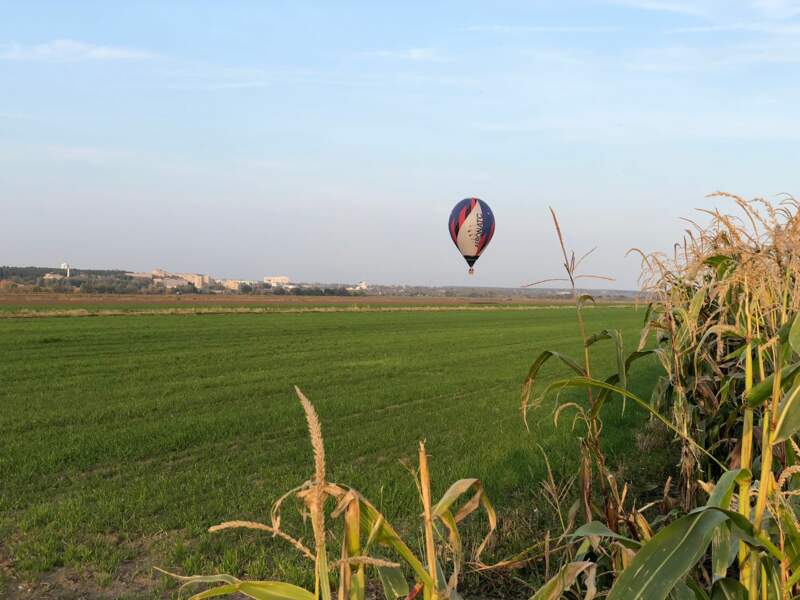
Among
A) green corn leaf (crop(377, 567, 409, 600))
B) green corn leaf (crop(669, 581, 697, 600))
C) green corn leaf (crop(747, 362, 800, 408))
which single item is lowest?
green corn leaf (crop(669, 581, 697, 600))

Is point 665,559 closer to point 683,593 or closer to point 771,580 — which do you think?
point 683,593

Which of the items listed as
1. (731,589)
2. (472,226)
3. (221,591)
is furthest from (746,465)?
(472,226)

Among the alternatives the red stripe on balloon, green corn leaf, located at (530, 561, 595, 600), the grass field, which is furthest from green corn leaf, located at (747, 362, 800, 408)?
the red stripe on balloon

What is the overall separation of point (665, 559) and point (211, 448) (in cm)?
889

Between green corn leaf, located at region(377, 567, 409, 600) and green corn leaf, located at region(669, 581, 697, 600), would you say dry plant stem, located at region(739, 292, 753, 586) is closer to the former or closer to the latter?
green corn leaf, located at region(669, 581, 697, 600)

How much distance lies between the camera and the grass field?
18.2ft

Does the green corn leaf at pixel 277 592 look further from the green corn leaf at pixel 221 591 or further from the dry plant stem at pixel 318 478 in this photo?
the dry plant stem at pixel 318 478

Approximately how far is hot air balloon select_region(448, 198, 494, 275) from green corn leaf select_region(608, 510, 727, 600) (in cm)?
2351

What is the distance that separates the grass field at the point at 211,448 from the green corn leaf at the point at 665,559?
6.32 ft

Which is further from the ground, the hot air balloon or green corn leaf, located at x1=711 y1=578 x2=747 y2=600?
the hot air balloon

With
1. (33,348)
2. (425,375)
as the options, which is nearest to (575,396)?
(425,375)

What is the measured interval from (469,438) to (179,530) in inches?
203

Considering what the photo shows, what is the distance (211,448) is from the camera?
9617mm

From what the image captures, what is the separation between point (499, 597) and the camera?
14.1 feet
